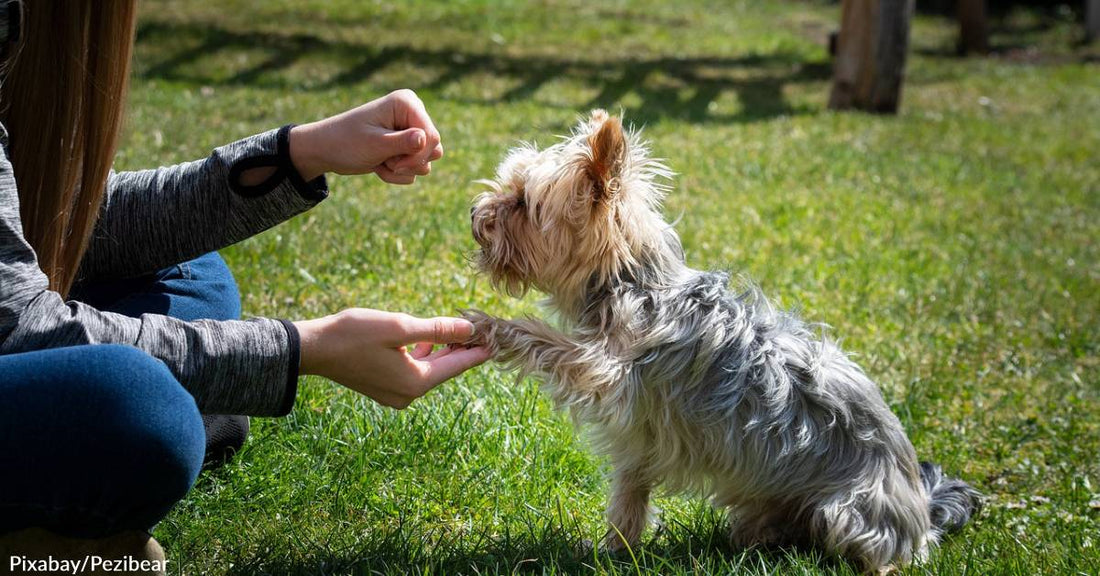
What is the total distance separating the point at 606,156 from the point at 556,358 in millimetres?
597

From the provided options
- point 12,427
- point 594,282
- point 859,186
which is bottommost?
point 859,186

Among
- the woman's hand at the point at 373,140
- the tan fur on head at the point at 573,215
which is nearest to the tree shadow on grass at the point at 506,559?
the tan fur on head at the point at 573,215

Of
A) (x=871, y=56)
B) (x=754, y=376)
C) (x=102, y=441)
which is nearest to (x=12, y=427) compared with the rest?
(x=102, y=441)

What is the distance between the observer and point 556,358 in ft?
9.53

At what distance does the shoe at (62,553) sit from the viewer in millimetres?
2111

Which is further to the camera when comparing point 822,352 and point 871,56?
point 871,56

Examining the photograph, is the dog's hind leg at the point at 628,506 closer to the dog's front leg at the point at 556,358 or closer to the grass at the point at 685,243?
the grass at the point at 685,243

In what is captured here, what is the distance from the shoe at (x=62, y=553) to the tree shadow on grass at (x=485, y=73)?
8378 mm

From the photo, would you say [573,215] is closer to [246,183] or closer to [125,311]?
[246,183]

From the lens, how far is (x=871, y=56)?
1134cm

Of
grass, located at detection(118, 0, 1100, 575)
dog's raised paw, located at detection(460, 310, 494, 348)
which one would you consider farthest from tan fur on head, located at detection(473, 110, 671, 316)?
grass, located at detection(118, 0, 1100, 575)

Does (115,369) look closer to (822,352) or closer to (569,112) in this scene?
(822,352)

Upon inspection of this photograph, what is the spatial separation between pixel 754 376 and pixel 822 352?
291 millimetres

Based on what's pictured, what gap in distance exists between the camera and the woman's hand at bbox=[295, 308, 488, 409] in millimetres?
2330
